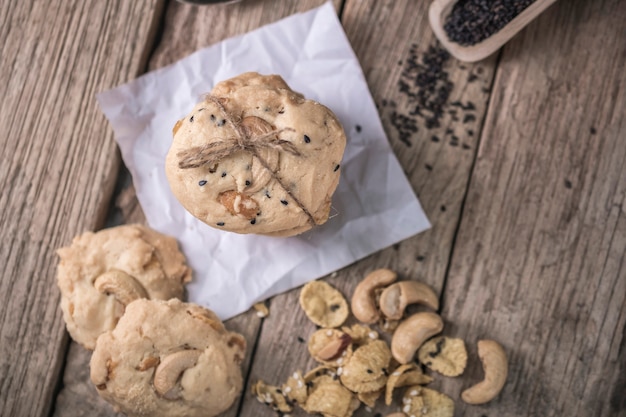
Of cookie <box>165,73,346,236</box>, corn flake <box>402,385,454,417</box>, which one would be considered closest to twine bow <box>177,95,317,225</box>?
cookie <box>165,73,346,236</box>

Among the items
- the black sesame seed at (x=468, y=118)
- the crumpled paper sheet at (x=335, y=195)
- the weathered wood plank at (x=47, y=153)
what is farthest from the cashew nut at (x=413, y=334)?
the weathered wood plank at (x=47, y=153)

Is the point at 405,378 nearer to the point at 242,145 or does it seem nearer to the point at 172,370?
the point at 172,370

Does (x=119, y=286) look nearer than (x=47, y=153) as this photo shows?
Yes

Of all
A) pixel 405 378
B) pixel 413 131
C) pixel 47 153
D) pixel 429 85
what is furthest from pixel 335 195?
pixel 47 153

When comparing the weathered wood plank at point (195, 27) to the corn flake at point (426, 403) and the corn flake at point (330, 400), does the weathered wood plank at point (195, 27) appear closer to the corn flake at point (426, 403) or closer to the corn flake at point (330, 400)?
the corn flake at point (330, 400)

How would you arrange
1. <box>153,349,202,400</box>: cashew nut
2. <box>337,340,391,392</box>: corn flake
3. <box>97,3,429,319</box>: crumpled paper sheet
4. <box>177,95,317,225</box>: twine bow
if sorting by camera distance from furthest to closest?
<box>97,3,429,319</box>: crumpled paper sheet
<box>337,340,391,392</box>: corn flake
<box>153,349,202,400</box>: cashew nut
<box>177,95,317,225</box>: twine bow

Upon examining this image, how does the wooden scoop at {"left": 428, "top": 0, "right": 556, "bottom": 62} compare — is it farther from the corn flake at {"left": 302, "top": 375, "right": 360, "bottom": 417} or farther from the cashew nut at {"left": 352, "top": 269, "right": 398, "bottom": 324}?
the corn flake at {"left": 302, "top": 375, "right": 360, "bottom": 417}
